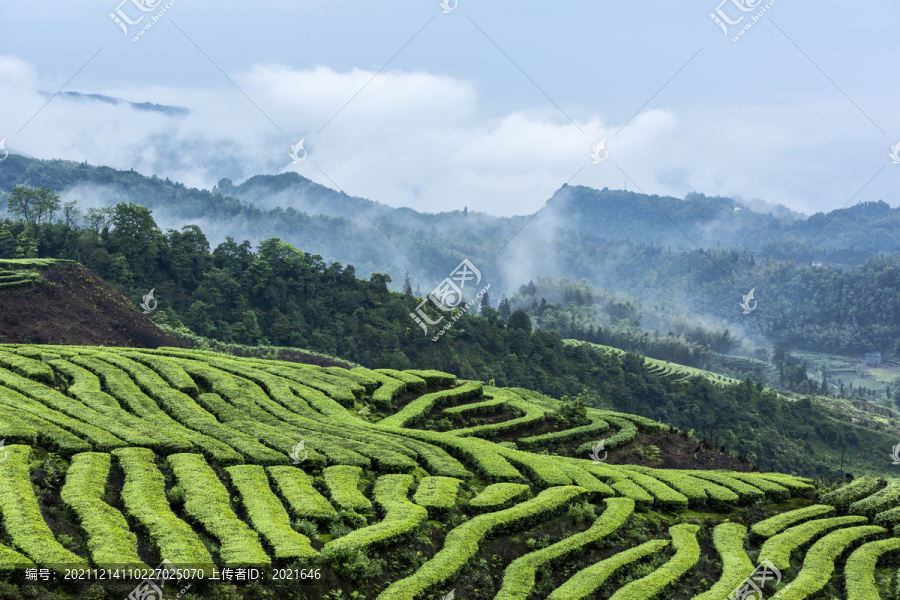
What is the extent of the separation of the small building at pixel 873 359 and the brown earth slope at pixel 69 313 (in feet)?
665

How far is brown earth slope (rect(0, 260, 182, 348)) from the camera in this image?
122 feet

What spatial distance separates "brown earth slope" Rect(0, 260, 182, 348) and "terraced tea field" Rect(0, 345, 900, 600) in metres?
12.6

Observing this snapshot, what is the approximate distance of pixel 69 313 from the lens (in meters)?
40.8

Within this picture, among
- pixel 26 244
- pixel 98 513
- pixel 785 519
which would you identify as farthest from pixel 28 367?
pixel 26 244

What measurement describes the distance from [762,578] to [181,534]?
1365 cm

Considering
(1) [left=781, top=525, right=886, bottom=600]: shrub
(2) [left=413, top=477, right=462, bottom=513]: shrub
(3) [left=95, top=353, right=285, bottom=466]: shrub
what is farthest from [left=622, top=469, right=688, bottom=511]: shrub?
Result: (3) [left=95, top=353, right=285, bottom=466]: shrub

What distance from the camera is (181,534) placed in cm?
1355

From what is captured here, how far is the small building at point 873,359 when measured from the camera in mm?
195000

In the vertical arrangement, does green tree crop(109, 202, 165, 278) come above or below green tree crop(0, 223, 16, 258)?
above

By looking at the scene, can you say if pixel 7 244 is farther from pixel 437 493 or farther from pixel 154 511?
pixel 437 493

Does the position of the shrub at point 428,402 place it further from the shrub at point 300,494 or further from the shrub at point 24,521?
the shrub at point 24,521

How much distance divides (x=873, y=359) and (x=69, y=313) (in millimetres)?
211100

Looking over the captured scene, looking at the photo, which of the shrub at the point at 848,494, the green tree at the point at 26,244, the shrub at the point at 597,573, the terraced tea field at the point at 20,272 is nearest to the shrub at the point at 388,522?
the shrub at the point at 597,573

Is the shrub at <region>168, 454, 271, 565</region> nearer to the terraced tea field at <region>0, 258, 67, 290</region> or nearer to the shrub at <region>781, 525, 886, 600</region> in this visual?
the shrub at <region>781, 525, 886, 600</region>
